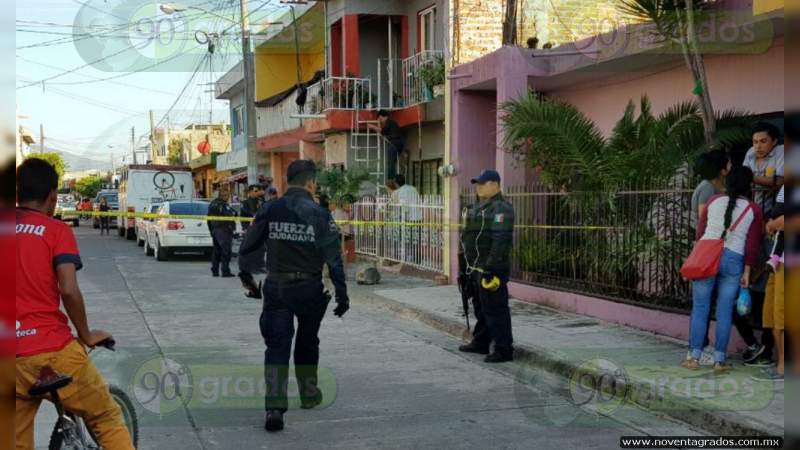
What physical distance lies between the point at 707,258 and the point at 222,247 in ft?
38.4

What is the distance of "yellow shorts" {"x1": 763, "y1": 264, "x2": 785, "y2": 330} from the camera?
6.65 metres

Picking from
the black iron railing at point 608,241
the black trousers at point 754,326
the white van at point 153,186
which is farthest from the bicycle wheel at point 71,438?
the white van at point 153,186

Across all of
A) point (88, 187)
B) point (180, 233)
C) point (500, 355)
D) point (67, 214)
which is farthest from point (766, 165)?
point (88, 187)

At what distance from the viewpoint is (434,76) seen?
17859mm

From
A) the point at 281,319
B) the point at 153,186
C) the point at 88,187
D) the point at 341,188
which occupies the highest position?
the point at 88,187

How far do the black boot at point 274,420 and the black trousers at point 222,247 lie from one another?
35.4ft

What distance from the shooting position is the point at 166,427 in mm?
6262

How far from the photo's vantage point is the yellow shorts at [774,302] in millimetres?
6648

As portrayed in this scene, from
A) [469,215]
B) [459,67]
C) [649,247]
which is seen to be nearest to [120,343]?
[469,215]

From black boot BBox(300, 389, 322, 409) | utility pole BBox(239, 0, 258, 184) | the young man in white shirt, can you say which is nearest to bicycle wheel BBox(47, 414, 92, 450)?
black boot BBox(300, 389, 322, 409)

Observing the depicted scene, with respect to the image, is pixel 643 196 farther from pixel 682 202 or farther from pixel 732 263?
pixel 732 263

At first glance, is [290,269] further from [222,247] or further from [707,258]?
[222,247]

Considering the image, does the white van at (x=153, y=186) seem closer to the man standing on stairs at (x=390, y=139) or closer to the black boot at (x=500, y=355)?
the man standing on stairs at (x=390, y=139)

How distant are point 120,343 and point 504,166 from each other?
250 inches
